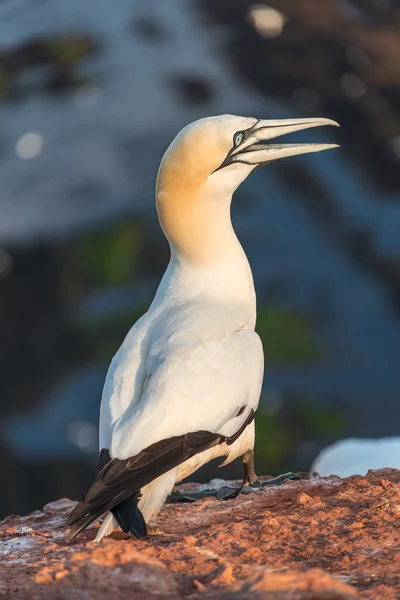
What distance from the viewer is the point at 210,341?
462cm

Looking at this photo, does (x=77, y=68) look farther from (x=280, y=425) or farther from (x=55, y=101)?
(x=280, y=425)

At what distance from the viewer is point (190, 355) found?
176 inches

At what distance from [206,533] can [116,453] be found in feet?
1.58

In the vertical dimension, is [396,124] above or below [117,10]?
below

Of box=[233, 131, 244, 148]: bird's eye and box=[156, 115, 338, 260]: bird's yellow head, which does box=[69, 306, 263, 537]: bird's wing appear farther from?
box=[233, 131, 244, 148]: bird's eye

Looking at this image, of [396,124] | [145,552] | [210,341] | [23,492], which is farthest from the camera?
[396,124]

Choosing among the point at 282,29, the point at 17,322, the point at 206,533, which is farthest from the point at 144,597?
the point at 282,29

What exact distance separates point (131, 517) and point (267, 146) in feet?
7.76

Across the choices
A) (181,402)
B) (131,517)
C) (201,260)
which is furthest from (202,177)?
(131,517)

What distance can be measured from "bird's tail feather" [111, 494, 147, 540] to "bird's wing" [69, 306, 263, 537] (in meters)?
0.07

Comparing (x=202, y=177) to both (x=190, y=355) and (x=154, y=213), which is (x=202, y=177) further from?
(x=154, y=213)

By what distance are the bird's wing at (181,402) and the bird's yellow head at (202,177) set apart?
1.63 feet

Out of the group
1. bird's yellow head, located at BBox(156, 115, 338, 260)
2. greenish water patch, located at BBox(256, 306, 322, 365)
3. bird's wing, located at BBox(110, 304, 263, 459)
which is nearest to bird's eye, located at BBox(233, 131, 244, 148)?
bird's yellow head, located at BBox(156, 115, 338, 260)

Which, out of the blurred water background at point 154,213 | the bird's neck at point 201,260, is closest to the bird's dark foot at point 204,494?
the bird's neck at point 201,260
